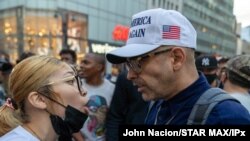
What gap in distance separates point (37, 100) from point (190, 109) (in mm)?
1055

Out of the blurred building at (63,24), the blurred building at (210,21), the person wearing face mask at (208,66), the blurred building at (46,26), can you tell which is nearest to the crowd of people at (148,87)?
the person wearing face mask at (208,66)

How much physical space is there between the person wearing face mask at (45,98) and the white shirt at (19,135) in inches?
1.1

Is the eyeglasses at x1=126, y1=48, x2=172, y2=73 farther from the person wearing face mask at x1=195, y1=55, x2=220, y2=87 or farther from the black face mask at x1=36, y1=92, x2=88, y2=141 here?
the person wearing face mask at x1=195, y1=55, x2=220, y2=87

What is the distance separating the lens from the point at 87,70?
15.4 ft

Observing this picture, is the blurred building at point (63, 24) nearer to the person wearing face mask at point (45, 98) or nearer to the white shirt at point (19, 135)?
the person wearing face mask at point (45, 98)

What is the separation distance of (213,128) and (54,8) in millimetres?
27945

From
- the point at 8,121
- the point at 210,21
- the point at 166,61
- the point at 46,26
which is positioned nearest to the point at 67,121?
the point at 8,121

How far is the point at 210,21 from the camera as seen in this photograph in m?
68.0

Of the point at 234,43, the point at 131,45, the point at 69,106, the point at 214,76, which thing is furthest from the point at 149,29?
the point at 234,43

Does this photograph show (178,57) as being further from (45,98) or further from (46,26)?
(46,26)

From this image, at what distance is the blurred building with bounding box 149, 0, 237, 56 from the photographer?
54.2m

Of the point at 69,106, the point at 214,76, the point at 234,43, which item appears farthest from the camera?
the point at 234,43

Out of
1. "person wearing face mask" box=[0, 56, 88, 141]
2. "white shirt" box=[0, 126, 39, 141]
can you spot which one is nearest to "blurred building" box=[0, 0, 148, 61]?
"person wearing face mask" box=[0, 56, 88, 141]

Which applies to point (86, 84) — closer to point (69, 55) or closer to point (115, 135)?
point (115, 135)
